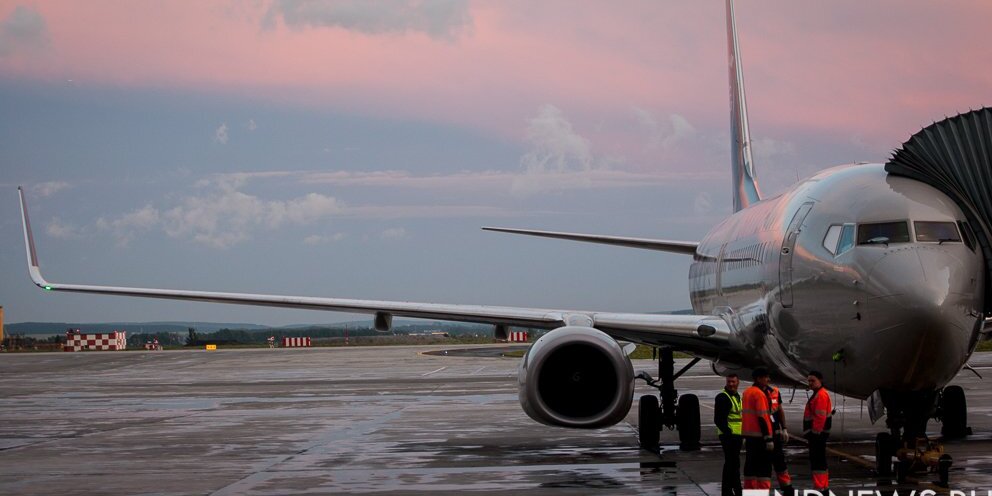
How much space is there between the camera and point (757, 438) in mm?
11789

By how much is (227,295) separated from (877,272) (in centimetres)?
991

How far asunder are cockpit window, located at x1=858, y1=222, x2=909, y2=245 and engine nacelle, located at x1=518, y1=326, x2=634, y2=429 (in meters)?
3.03

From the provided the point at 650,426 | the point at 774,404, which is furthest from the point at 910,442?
the point at 650,426

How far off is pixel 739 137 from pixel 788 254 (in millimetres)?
11525

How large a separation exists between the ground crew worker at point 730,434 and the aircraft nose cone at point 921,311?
5.15ft

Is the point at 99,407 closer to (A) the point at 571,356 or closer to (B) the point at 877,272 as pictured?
(A) the point at 571,356

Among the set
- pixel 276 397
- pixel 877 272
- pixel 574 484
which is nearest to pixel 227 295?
pixel 574 484

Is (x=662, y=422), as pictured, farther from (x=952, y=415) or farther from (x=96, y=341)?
(x=96, y=341)

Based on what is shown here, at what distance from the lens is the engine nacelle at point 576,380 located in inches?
547

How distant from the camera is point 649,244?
21453 millimetres

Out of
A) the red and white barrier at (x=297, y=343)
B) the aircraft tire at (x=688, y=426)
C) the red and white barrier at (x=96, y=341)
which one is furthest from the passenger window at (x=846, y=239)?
the red and white barrier at (x=297, y=343)

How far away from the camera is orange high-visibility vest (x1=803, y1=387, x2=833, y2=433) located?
468 inches

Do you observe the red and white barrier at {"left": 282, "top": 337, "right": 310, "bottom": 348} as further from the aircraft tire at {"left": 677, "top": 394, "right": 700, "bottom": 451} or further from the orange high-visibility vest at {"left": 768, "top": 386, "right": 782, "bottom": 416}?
the orange high-visibility vest at {"left": 768, "top": 386, "right": 782, "bottom": 416}

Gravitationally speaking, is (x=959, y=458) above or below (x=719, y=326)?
below
